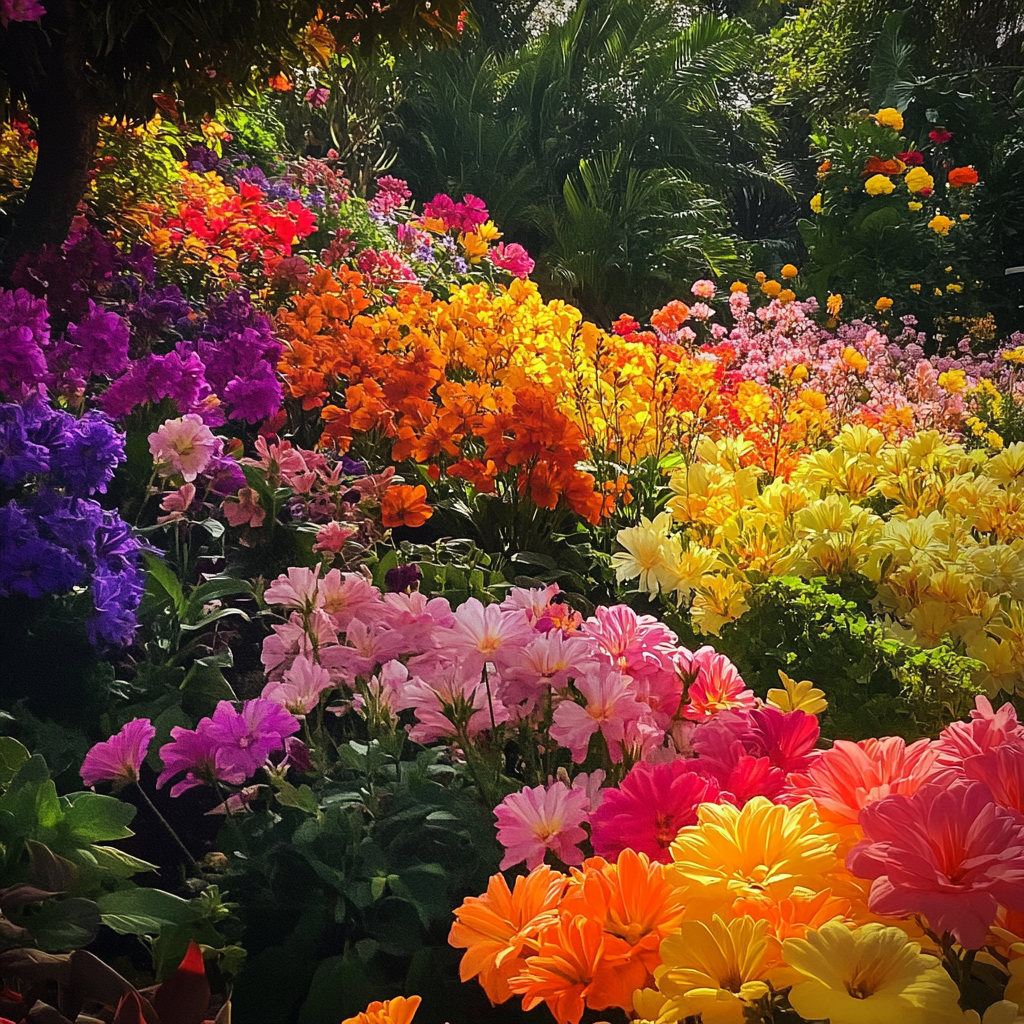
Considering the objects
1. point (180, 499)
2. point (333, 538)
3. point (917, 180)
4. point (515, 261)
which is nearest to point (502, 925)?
point (333, 538)

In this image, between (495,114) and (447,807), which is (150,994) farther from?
(495,114)

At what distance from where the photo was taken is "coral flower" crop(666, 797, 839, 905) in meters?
0.71

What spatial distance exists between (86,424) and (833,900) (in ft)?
5.99

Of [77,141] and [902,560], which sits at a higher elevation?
[77,141]

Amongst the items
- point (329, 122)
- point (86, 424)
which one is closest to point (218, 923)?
point (86, 424)

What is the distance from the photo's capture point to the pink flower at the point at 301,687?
1334 mm

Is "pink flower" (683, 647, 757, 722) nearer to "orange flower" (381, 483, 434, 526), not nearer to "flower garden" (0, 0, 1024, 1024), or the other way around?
"flower garden" (0, 0, 1024, 1024)

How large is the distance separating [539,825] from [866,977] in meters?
0.51

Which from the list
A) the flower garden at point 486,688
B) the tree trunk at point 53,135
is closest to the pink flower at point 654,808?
the flower garden at point 486,688

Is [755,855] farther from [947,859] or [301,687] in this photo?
[301,687]

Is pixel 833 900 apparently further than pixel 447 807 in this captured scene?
No

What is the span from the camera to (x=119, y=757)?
1296 mm

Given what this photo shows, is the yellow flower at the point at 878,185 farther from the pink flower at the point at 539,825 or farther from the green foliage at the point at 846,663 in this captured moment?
the pink flower at the point at 539,825

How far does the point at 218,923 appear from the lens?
4.49ft
